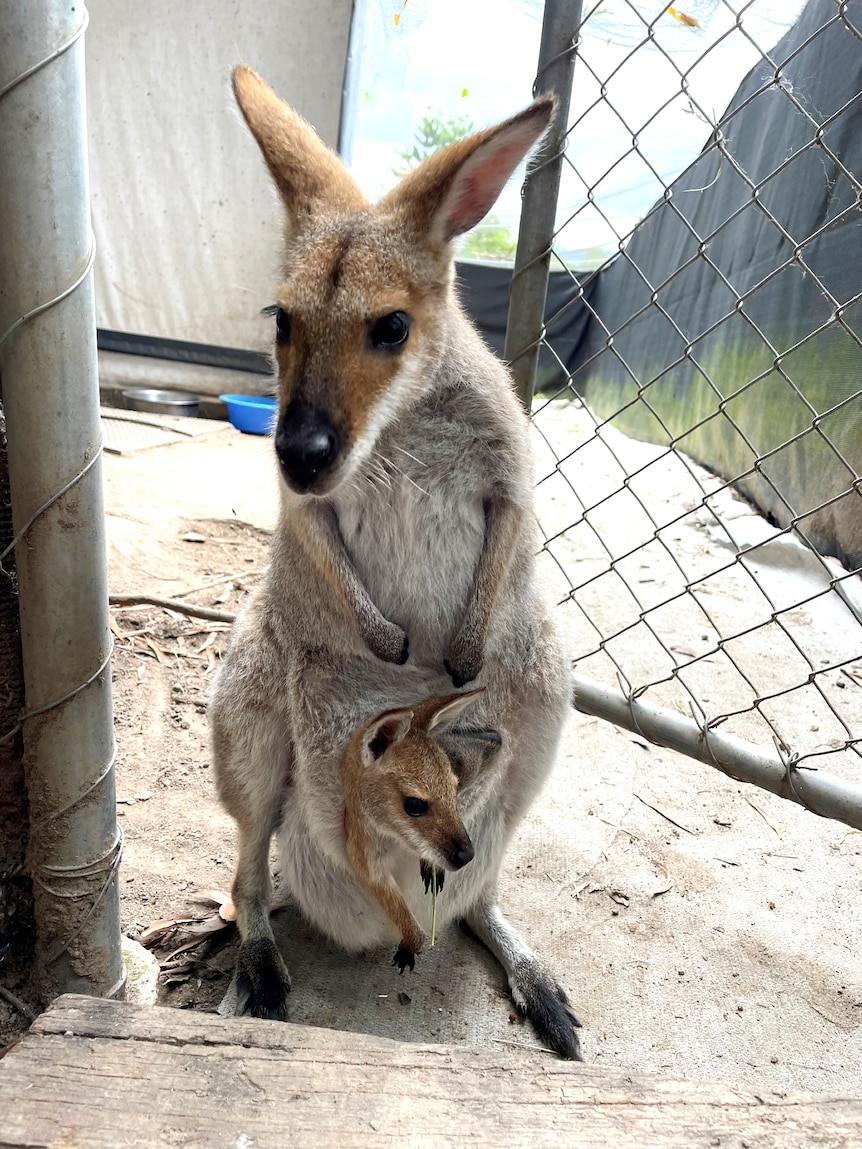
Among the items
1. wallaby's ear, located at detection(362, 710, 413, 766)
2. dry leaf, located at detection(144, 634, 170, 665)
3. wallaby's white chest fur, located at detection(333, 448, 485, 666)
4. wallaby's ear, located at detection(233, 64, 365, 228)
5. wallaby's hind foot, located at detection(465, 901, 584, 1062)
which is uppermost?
wallaby's ear, located at detection(233, 64, 365, 228)

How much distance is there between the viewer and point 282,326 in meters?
1.75

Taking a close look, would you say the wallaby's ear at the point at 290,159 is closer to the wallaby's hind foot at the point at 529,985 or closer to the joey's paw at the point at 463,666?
the joey's paw at the point at 463,666

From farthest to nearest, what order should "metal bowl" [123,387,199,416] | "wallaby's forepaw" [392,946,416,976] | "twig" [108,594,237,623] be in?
"metal bowl" [123,387,199,416], "twig" [108,594,237,623], "wallaby's forepaw" [392,946,416,976]

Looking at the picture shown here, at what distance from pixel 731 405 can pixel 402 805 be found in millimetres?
4918

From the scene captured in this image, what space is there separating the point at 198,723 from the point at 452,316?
6.22 feet

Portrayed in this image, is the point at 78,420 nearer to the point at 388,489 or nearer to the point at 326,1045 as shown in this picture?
the point at 388,489

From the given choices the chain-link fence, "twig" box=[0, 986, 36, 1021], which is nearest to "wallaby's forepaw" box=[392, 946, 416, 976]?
"twig" box=[0, 986, 36, 1021]

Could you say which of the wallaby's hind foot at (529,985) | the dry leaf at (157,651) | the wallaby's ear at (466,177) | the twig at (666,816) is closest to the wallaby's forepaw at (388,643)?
the wallaby's hind foot at (529,985)

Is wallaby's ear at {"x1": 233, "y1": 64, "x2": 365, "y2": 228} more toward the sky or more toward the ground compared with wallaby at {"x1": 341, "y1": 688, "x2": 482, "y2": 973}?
more toward the sky

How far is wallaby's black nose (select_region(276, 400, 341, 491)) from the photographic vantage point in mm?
1575

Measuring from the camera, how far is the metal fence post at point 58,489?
1289 millimetres

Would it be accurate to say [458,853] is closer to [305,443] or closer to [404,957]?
[404,957]

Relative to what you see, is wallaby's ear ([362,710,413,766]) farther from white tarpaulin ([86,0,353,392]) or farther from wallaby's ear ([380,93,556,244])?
white tarpaulin ([86,0,353,392])

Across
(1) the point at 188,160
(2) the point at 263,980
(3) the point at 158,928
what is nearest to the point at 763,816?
(2) the point at 263,980
